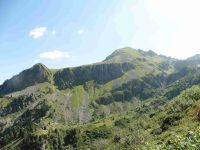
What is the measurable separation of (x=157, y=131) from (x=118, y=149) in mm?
25269

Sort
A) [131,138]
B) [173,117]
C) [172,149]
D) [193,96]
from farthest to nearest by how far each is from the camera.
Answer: [193,96] → [131,138] → [173,117] → [172,149]

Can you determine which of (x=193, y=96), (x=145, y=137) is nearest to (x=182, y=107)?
(x=193, y=96)

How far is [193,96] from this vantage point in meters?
166

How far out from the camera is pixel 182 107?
156m

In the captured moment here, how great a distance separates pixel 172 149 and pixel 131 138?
455 feet

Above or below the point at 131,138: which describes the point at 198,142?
above

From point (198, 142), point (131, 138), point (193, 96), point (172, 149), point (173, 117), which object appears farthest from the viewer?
point (193, 96)

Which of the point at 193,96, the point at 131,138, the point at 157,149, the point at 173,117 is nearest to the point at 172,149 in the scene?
the point at 157,149

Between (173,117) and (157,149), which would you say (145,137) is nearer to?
A: (173,117)

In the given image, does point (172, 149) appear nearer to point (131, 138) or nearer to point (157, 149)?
point (157, 149)

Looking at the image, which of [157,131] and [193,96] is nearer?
[157,131]

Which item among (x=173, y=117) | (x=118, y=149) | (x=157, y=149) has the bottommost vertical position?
(x=118, y=149)

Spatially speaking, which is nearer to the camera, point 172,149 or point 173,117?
point 172,149

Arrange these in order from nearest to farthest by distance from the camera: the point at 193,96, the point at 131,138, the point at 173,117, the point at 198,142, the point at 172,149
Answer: the point at 198,142 < the point at 172,149 < the point at 173,117 < the point at 131,138 < the point at 193,96
